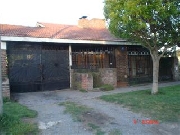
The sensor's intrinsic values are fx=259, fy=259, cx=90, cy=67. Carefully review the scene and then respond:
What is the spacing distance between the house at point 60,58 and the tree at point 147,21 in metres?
3.42

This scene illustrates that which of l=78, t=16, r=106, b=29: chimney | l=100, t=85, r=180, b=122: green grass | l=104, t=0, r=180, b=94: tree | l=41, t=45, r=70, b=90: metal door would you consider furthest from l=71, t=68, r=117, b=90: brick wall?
l=78, t=16, r=106, b=29: chimney

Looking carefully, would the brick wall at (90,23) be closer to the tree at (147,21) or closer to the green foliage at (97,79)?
the green foliage at (97,79)

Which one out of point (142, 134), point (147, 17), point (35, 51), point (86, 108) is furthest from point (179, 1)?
point (35, 51)

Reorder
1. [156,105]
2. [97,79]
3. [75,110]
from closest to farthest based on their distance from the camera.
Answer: [75,110], [156,105], [97,79]

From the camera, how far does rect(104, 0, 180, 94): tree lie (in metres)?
9.69

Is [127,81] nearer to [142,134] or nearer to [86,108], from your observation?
[86,108]

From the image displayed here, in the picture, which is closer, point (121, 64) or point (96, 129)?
point (96, 129)

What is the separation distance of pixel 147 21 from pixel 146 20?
7cm

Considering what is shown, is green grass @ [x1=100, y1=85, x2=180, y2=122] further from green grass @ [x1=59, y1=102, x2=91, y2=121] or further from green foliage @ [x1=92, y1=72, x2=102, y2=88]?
green foliage @ [x1=92, y1=72, x2=102, y2=88]

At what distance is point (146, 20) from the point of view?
10.5 meters

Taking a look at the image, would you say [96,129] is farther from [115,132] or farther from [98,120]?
[98,120]

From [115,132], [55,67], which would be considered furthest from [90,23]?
[115,132]

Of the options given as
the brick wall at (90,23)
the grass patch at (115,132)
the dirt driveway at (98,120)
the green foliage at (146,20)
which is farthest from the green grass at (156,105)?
the brick wall at (90,23)

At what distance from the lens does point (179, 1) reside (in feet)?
32.9
